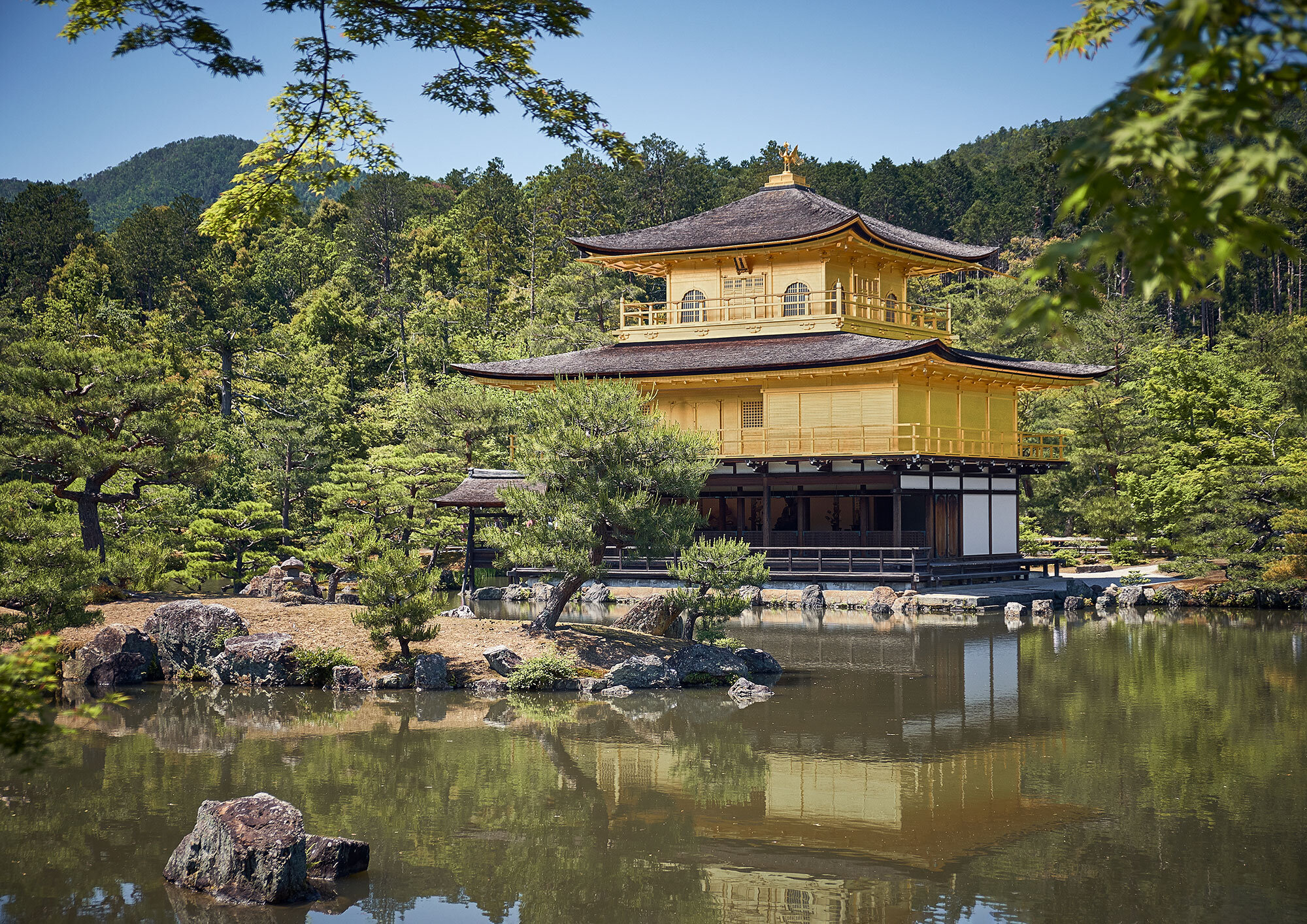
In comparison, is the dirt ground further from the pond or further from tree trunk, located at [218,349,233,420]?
tree trunk, located at [218,349,233,420]

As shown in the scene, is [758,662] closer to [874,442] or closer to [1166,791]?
[1166,791]

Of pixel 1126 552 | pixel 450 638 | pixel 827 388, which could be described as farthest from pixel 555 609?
pixel 1126 552

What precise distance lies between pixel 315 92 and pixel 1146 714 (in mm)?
12293

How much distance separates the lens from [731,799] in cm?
1089

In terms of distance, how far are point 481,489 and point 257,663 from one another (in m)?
13.2

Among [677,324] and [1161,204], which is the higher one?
[677,324]

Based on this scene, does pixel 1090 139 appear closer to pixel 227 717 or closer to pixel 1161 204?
pixel 1161 204

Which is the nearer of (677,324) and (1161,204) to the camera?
(1161,204)

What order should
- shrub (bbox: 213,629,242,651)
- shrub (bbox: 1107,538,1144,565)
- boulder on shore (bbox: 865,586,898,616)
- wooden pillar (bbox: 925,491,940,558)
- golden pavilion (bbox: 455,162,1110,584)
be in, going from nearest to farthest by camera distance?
shrub (bbox: 213,629,242,651) < boulder on shore (bbox: 865,586,898,616) < golden pavilion (bbox: 455,162,1110,584) < wooden pillar (bbox: 925,491,940,558) < shrub (bbox: 1107,538,1144,565)

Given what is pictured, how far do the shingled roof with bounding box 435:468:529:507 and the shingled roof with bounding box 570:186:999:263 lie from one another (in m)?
8.78

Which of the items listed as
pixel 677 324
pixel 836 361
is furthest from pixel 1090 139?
pixel 677 324

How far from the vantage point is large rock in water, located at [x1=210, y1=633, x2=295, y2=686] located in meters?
17.5

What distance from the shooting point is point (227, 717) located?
15047 millimetres

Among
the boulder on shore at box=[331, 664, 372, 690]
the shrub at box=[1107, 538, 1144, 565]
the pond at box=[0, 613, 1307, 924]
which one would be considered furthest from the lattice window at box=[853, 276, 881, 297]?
the boulder on shore at box=[331, 664, 372, 690]
